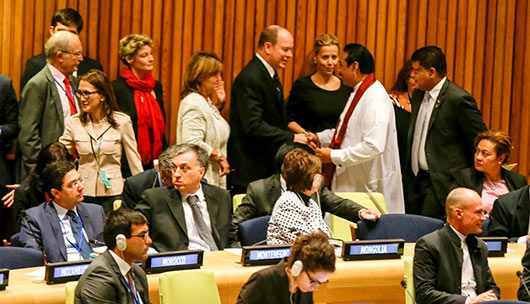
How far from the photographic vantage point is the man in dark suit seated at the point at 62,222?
17.2ft

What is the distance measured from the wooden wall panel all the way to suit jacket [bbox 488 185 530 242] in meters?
1.95

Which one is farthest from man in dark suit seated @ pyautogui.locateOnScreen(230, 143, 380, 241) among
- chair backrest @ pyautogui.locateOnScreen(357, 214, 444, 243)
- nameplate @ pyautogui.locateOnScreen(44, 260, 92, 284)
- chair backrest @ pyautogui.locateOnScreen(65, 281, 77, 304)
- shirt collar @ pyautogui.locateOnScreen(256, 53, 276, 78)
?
chair backrest @ pyautogui.locateOnScreen(65, 281, 77, 304)

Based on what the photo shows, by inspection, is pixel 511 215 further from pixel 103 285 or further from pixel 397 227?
pixel 103 285

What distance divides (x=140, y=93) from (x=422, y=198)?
2263mm

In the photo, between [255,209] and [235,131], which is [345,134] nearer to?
[235,131]

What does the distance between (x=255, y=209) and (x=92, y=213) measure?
1074 mm

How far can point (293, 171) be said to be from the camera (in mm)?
5309

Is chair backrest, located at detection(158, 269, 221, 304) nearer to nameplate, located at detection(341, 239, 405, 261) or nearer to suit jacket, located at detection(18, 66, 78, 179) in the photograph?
nameplate, located at detection(341, 239, 405, 261)

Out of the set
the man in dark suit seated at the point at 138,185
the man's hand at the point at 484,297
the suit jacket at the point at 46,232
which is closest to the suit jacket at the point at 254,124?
the man in dark suit seated at the point at 138,185

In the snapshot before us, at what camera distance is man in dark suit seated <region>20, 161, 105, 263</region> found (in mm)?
5238

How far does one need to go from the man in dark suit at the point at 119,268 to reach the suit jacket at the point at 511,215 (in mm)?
2823

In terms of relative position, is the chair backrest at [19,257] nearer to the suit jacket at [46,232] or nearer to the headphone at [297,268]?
the suit jacket at [46,232]

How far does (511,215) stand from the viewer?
630 centimetres

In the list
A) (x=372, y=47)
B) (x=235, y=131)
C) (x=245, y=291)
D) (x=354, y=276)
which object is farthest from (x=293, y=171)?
(x=372, y=47)
